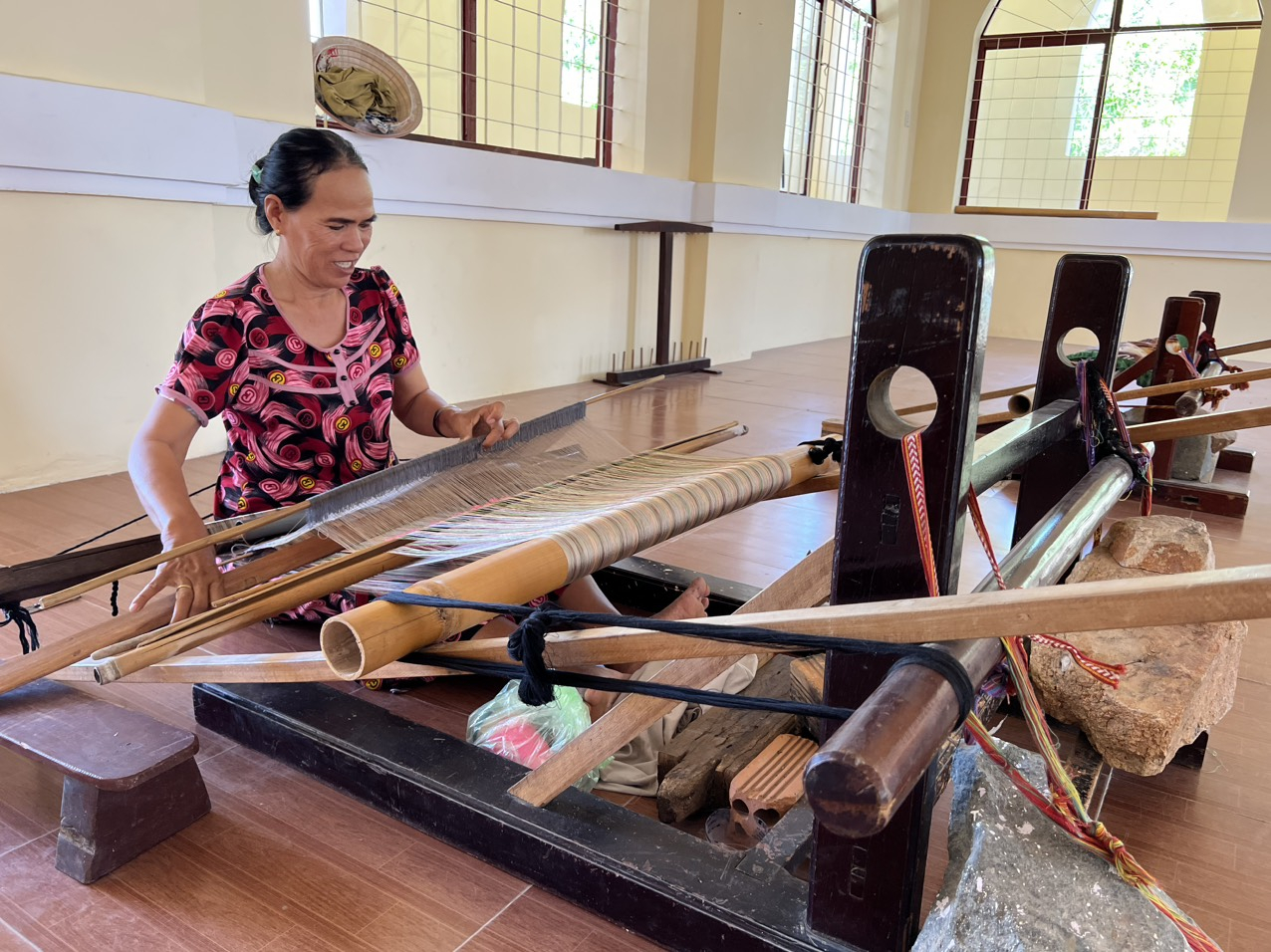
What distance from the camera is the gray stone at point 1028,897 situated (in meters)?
0.80

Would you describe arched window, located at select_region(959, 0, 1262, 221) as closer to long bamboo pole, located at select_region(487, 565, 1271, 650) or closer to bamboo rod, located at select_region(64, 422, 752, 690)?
bamboo rod, located at select_region(64, 422, 752, 690)

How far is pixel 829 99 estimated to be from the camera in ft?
26.3

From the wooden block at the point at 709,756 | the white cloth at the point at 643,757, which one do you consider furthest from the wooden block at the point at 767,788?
the white cloth at the point at 643,757

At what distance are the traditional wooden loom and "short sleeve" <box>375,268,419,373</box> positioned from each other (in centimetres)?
72

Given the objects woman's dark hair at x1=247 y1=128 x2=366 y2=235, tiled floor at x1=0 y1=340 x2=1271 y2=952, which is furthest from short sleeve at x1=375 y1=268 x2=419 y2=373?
tiled floor at x1=0 y1=340 x2=1271 y2=952

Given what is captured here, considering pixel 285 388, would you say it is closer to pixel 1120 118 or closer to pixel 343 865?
pixel 343 865

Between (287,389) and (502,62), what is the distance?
725 centimetres

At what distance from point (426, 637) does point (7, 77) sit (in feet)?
8.37

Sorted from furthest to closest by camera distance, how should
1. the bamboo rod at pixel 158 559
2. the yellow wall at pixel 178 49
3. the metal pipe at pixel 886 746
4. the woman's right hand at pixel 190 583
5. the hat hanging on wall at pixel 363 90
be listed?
the hat hanging on wall at pixel 363 90 < the yellow wall at pixel 178 49 < the woman's right hand at pixel 190 583 < the bamboo rod at pixel 158 559 < the metal pipe at pixel 886 746

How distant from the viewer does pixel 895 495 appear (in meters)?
0.79

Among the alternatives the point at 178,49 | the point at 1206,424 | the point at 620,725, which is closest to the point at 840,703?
the point at 620,725

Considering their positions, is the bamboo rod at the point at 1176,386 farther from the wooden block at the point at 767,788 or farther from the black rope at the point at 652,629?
the black rope at the point at 652,629

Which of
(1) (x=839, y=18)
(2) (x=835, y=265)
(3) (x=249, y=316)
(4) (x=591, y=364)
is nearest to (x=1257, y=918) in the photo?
(3) (x=249, y=316)

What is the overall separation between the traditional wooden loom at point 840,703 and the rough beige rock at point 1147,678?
217 millimetres
